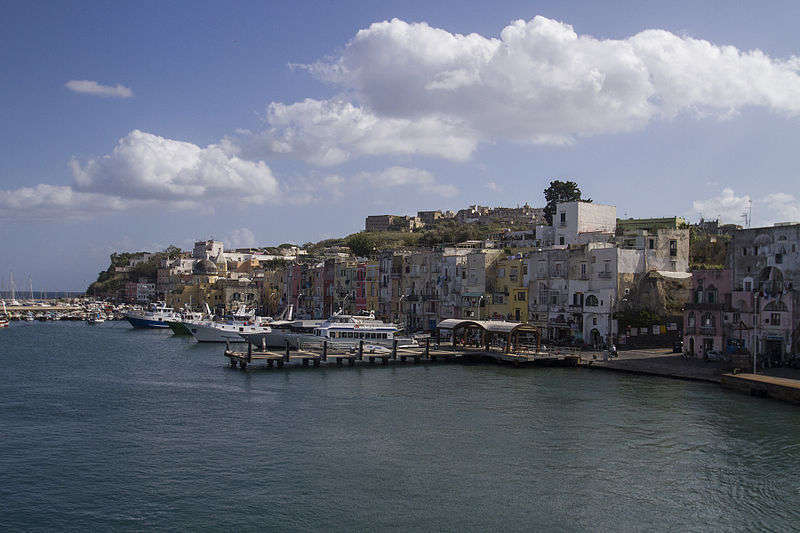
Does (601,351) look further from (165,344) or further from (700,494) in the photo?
(165,344)

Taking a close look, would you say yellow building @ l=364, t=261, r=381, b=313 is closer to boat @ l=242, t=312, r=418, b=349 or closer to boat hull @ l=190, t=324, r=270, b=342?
boat hull @ l=190, t=324, r=270, b=342

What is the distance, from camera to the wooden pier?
5962 cm

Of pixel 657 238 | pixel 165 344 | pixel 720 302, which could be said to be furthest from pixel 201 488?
pixel 165 344

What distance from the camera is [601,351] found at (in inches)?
2653

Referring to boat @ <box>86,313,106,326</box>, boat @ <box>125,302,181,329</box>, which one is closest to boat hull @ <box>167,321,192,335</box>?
boat @ <box>125,302,181,329</box>

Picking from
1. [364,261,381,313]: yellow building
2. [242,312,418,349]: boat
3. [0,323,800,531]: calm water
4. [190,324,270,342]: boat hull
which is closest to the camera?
[0,323,800,531]: calm water

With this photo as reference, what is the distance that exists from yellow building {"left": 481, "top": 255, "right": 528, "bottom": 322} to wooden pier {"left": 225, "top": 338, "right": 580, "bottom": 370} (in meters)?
14.4

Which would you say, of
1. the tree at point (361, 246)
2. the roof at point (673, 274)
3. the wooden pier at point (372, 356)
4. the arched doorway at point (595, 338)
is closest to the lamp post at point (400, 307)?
the wooden pier at point (372, 356)

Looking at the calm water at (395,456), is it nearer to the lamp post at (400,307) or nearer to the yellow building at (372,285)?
the lamp post at (400,307)

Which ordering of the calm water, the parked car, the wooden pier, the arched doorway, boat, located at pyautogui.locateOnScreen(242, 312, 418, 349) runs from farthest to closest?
1. the arched doorway
2. boat, located at pyautogui.locateOnScreen(242, 312, 418, 349)
3. the wooden pier
4. the parked car
5. the calm water

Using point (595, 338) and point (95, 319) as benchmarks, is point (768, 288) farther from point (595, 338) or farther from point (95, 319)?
point (95, 319)

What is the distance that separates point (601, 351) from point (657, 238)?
14946 mm

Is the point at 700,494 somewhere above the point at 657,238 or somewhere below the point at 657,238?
below

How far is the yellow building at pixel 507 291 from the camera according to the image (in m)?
80.6
